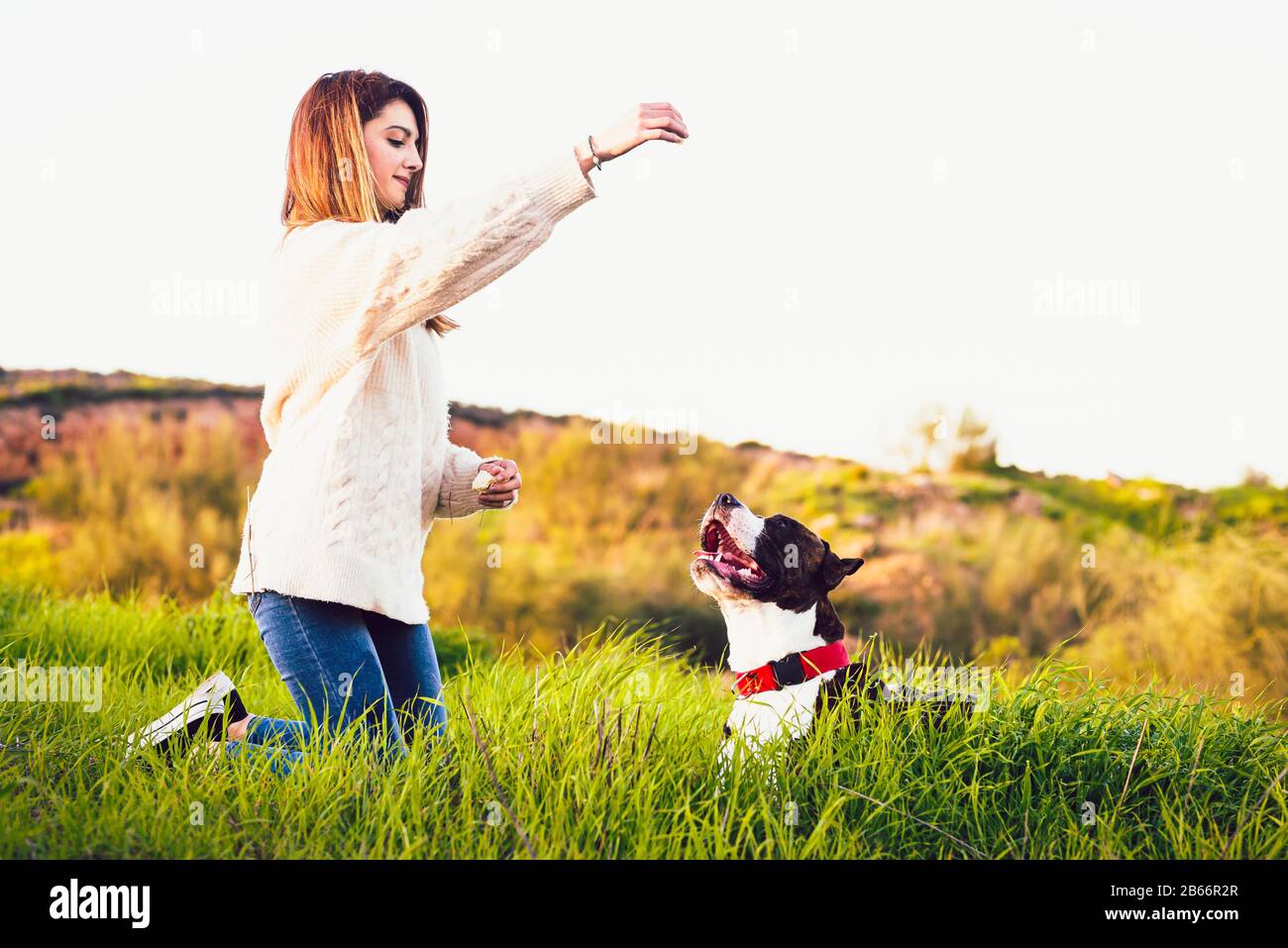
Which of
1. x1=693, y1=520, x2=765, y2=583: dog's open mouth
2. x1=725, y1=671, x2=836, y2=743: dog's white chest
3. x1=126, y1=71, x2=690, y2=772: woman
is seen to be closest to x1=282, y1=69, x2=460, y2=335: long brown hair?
x1=126, y1=71, x2=690, y2=772: woman

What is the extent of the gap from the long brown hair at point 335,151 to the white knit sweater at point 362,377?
0.10 metres

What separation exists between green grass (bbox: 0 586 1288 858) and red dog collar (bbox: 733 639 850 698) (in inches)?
5.6

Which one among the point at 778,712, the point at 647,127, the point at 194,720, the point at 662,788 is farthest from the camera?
the point at 194,720

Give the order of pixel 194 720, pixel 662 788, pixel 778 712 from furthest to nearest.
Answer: pixel 194 720 → pixel 778 712 → pixel 662 788

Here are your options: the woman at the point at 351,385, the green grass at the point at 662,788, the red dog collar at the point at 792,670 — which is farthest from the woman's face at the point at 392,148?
the red dog collar at the point at 792,670

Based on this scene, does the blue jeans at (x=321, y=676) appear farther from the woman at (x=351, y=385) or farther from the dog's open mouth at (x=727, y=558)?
the dog's open mouth at (x=727, y=558)

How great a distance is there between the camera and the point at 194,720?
304 centimetres

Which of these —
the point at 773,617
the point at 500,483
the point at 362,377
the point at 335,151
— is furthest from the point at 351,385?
the point at 773,617

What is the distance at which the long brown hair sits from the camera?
9.39ft

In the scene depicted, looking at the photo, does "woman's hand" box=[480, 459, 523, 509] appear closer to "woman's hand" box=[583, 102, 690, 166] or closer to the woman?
the woman

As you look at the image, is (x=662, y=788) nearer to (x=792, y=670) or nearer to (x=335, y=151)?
(x=792, y=670)

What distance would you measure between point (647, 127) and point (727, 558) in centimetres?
112

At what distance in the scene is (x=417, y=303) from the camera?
2.66 meters
